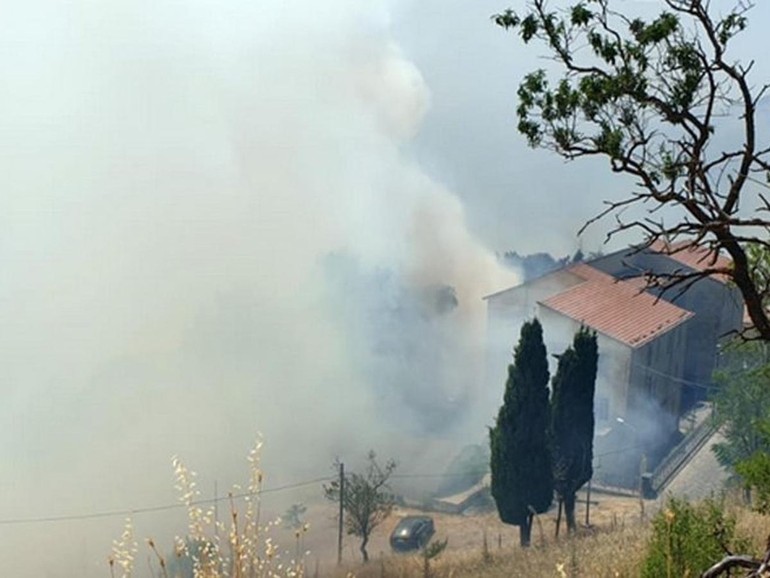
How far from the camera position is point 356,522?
1320 cm

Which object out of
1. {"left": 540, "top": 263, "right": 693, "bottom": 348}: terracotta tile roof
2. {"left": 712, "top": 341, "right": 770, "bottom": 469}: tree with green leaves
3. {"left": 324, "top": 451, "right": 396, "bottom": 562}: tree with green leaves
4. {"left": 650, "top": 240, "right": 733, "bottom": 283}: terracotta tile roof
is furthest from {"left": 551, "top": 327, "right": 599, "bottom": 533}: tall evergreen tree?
{"left": 650, "top": 240, "right": 733, "bottom": 283}: terracotta tile roof

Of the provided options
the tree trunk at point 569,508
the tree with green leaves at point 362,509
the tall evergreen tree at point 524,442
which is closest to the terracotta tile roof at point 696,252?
the tall evergreen tree at point 524,442

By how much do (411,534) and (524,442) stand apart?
245 centimetres

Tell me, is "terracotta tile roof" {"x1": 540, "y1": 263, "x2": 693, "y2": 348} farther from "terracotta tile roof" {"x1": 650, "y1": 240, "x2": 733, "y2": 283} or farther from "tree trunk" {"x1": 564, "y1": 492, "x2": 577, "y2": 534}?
"terracotta tile roof" {"x1": 650, "y1": 240, "x2": 733, "y2": 283}

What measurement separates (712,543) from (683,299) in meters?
18.0

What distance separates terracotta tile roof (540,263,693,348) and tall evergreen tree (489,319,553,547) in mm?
5055

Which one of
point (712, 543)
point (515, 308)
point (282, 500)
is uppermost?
point (515, 308)

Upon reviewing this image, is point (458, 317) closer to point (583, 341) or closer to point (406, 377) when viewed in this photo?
point (406, 377)

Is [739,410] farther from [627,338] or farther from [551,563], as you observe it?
[551,563]

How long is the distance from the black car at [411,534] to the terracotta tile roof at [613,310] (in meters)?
5.58

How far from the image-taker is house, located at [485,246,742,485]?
18.0 metres

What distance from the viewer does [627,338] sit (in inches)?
710

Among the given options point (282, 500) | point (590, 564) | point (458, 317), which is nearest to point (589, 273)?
point (458, 317)

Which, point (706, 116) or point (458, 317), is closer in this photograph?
point (706, 116)
